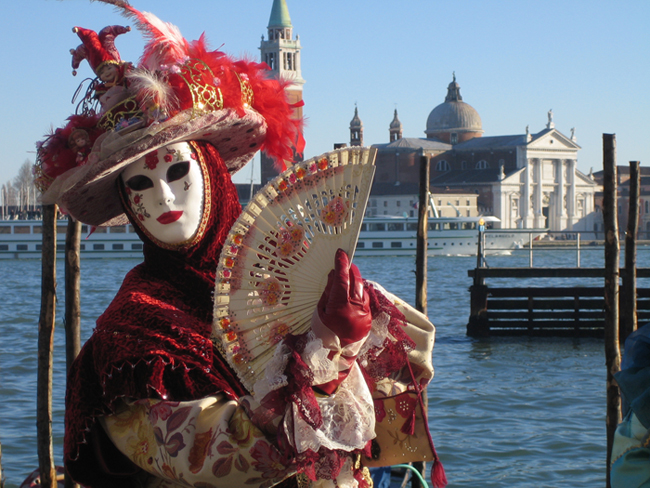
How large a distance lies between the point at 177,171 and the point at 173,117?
0.43 feet

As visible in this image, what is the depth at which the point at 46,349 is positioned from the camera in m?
4.80

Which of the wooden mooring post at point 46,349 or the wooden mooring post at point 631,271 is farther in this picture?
the wooden mooring post at point 631,271

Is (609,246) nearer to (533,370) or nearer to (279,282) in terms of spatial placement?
(279,282)

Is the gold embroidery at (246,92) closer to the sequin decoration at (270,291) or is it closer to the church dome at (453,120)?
the sequin decoration at (270,291)

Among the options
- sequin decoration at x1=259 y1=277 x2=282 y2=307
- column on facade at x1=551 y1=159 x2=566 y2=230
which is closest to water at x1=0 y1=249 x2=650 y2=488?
sequin decoration at x1=259 y1=277 x2=282 y2=307

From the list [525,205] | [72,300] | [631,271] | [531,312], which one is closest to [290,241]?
[72,300]

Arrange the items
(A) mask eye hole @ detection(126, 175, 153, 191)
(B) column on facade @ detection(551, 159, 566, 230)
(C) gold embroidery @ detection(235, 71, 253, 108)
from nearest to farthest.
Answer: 1. (A) mask eye hole @ detection(126, 175, 153, 191)
2. (C) gold embroidery @ detection(235, 71, 253, 108)
3. (B) column on facade @ detection(551, 159, 566, 230)

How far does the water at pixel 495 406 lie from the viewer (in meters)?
7.66

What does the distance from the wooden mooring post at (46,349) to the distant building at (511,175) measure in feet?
200

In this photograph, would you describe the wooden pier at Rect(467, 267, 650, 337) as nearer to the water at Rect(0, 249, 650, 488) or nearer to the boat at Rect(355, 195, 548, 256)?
the water at Rect(0, 249, 650, 488)

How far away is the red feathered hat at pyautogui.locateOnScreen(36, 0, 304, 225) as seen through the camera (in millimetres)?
1744

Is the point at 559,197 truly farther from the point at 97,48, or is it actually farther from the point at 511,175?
the point at 97,48

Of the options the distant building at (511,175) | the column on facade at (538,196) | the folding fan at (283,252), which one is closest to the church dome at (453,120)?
the distant building at (511,175)

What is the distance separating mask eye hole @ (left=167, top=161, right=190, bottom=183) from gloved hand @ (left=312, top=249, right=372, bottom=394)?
51 cm
